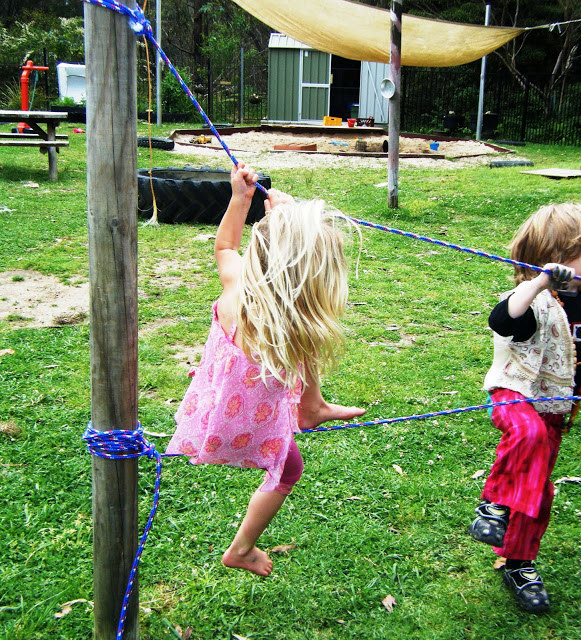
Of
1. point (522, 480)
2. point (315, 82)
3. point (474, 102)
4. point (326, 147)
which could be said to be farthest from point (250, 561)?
point (474, 102)

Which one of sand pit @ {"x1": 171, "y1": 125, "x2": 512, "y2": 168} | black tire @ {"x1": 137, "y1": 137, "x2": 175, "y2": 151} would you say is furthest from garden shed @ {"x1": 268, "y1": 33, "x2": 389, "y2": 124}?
black tire @ {"x1": 137, "y1": 137, "x2": 175, "y2": 151}

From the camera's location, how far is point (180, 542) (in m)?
2.64

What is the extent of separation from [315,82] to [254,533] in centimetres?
2176

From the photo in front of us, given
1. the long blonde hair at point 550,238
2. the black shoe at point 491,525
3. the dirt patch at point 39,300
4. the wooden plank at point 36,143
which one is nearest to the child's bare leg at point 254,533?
the black shoe at point 491,525

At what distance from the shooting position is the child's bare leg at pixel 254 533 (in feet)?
7.34

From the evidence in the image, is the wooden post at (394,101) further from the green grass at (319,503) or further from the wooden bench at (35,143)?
the wooden bench at (35,143)

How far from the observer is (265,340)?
1.94 m

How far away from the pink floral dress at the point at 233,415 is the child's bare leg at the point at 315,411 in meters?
0.22

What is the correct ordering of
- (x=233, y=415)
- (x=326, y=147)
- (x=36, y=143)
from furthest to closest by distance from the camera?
(x=326, y=147) < (x=36, y=143) < (x=233, y=415)

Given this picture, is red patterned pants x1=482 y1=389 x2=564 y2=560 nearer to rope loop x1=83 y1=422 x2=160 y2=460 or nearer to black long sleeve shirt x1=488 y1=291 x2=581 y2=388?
black long sleeve shirt x1=488 y1=291 x2=581 y2=388

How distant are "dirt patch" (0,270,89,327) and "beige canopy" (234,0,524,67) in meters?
5.90

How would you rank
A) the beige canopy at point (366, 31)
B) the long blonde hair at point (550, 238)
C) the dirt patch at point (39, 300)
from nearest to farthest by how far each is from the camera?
1. the long blonde hair at point (550, 238)
2. the dirt patch at point (39, 300)
3. the beige canopy at point (366, 31)

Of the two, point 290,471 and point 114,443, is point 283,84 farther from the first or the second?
point 114,443

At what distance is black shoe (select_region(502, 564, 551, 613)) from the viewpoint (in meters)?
2.33
